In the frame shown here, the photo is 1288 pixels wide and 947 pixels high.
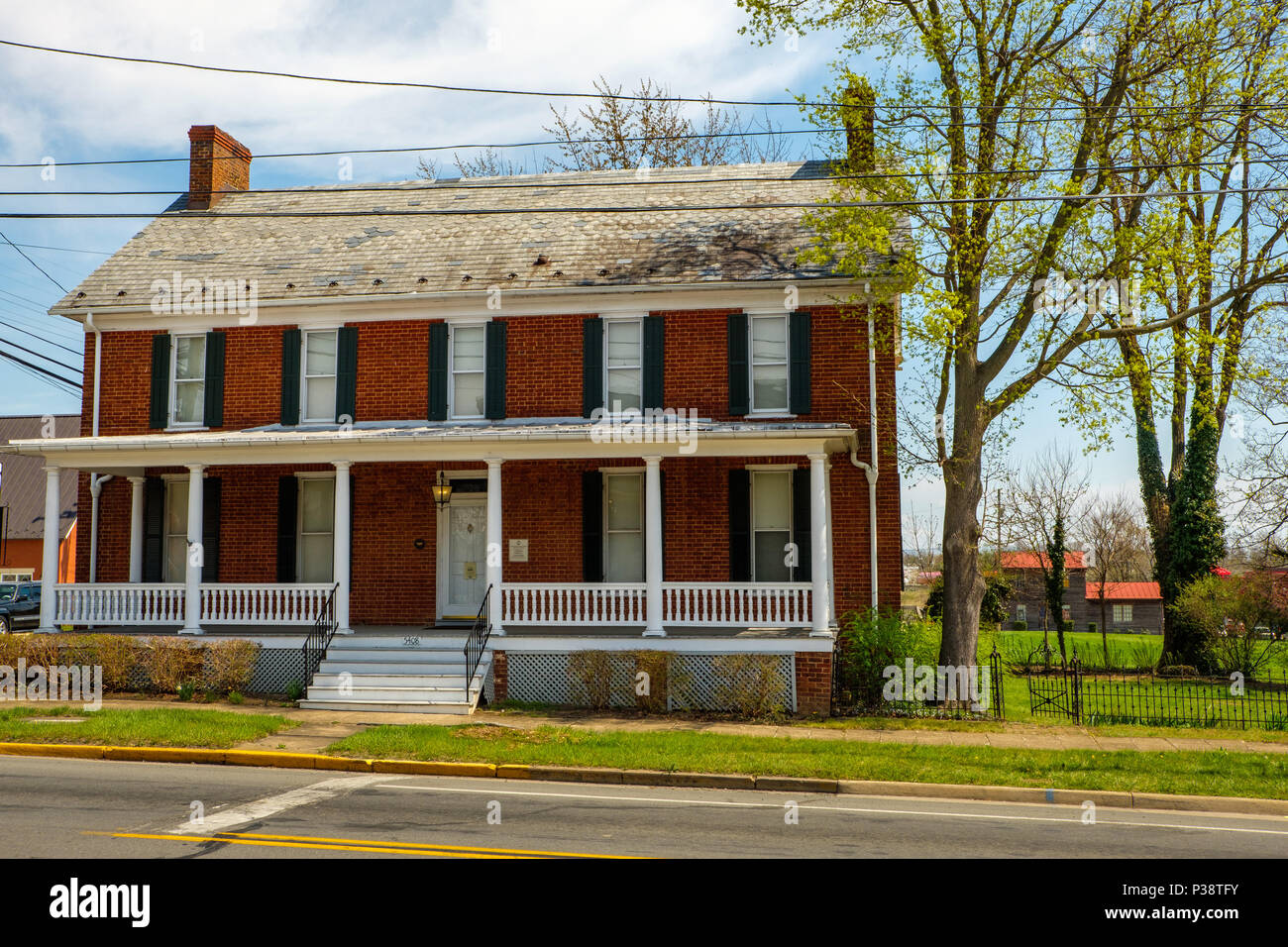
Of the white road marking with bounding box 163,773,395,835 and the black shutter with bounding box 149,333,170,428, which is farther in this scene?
the black shutter with bounding box 149,333,170,428

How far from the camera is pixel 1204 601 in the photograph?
934 inches

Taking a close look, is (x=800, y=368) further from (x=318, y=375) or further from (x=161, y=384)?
(x=161, y=384)

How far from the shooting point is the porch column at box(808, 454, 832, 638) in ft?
51.0

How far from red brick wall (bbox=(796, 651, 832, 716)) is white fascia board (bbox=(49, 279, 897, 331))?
621 centimetres

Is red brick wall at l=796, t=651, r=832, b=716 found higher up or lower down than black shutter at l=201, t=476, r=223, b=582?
lower down

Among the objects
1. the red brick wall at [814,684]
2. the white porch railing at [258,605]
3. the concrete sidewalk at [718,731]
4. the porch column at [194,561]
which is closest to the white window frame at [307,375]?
the porch column at [194,561]

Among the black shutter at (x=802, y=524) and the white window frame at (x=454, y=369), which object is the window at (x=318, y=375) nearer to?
the white window frame at (x=454, y=369)

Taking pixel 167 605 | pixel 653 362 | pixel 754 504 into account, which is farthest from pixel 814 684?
pixel 167 605

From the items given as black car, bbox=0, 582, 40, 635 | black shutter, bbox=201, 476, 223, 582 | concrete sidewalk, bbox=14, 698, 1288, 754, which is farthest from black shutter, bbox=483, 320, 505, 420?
black car, bbox=0, 582, 40, 635

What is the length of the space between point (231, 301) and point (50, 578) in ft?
19.8

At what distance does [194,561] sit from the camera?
55.2 feet

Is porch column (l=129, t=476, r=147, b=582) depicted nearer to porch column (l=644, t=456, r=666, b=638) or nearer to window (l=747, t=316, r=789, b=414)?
porch column (l=644, t=456, r=666, b=638)

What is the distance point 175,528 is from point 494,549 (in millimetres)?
7477

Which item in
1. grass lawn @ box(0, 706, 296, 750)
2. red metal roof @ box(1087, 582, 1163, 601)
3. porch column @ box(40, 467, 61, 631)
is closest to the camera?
grass lawn @ box(0, 706, 296, 750)
